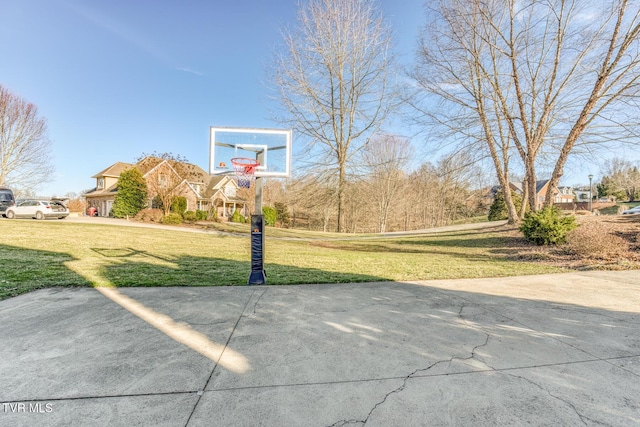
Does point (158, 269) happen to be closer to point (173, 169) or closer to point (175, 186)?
point (175, 186)

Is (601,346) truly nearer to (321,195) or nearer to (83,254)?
(83,254)

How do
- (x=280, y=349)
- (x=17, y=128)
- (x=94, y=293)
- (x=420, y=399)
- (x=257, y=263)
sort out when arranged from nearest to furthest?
(x=420, y=399) → (x=280, y=349) → (x=94, y=293) → (x=257, y=263) → (x=17, y=128)

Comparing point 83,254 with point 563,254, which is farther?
point 563,254

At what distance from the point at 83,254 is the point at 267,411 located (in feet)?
28.2

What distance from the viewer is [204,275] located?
19.3ft

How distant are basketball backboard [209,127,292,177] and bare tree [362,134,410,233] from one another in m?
19.7

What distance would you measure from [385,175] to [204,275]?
90.5 ft

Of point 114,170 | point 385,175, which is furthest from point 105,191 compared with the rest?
point 385,175

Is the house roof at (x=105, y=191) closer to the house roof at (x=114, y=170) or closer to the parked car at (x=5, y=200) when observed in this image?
the house roof at (x=114, y=170)

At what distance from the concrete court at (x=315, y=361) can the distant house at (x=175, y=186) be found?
19.5 metres

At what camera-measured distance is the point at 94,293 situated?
4.35 m

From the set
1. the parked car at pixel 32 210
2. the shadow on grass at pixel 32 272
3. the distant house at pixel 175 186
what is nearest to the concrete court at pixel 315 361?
the shadow on grass at pixel 32 272

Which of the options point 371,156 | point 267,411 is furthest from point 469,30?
point 267,411

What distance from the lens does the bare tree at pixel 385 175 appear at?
2809 centimetres
